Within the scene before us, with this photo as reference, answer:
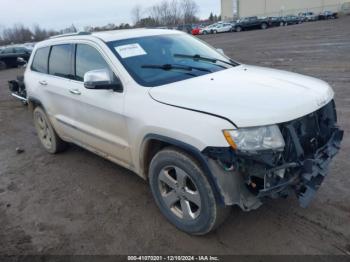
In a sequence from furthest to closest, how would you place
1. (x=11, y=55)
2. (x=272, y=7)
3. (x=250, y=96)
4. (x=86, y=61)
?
1. (x=272, y=7)
2. (x=11, y=55)
3. (x=86, y=61)
4. (x=250, y=96)

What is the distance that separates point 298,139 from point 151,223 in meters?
1.69

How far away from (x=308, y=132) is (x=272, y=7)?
8426 cm

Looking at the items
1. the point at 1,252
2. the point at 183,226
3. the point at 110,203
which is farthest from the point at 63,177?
the point at 183,226

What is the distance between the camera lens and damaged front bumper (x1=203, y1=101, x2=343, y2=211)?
94.0 inches

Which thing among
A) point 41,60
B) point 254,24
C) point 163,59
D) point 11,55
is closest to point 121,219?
point 163,59

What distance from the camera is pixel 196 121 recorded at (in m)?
2.52

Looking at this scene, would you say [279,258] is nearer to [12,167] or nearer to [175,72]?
[175,72]

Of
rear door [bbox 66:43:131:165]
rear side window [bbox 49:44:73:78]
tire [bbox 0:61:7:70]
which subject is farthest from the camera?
tire [bbox 0:61:7:70]

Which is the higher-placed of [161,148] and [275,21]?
[275,21]

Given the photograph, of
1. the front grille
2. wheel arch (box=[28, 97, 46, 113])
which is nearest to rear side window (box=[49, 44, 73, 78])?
wheel arch (box=[28, 97, 46, 113])

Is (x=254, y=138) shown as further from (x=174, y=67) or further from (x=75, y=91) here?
(x=75, y=91)

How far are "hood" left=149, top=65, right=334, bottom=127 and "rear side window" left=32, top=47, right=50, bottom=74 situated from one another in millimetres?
2616

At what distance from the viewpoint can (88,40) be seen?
148 inches

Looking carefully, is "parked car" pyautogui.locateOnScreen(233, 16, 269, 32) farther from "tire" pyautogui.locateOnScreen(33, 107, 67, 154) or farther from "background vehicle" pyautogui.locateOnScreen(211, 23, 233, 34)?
"tire" pyautogui.locateOnScreen(33, 107, 67, 154)
